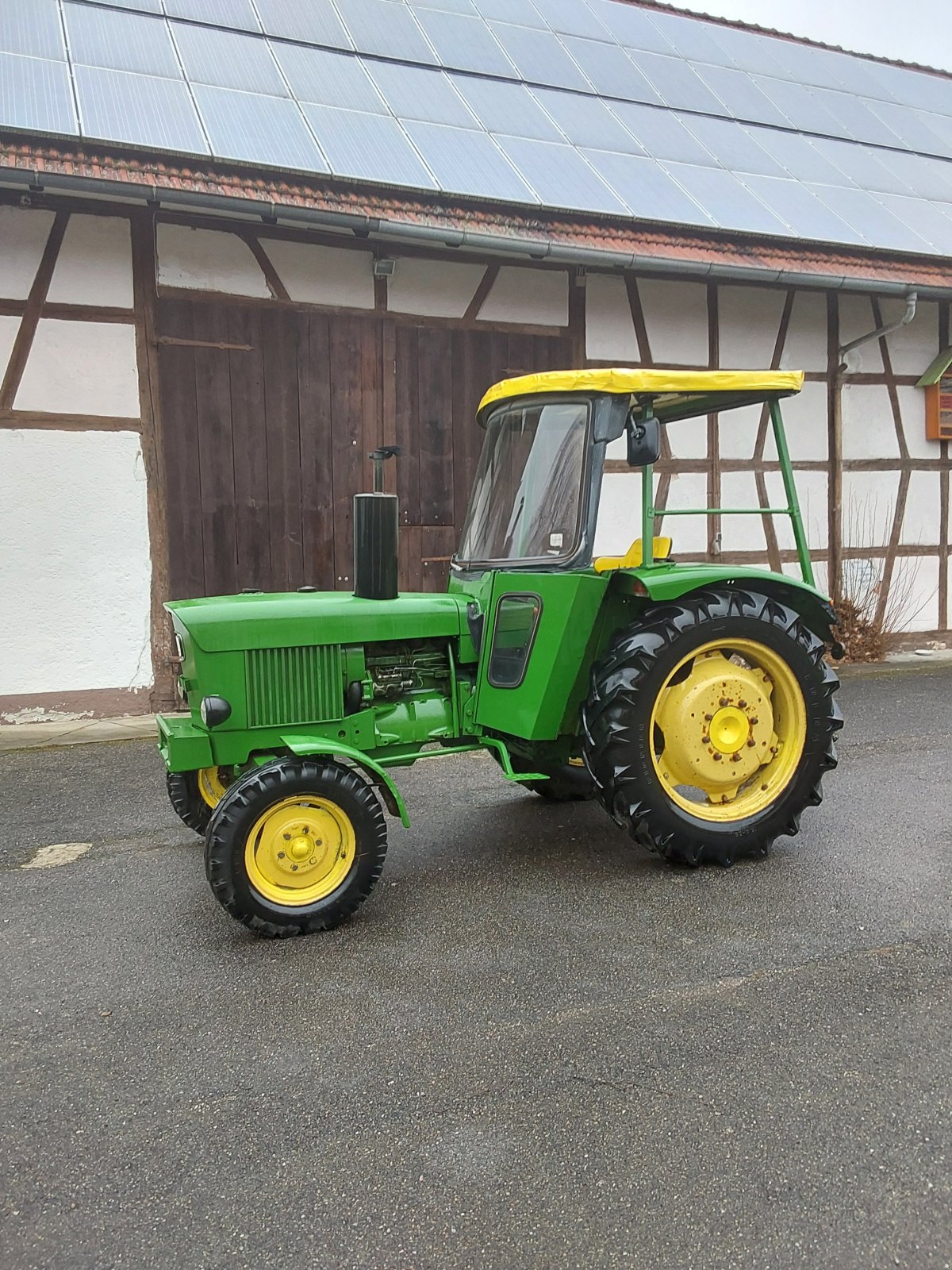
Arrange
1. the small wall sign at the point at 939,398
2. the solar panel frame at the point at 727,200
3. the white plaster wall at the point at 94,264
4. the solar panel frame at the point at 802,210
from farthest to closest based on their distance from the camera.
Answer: the small wall sign at the point at 939,398 → the solar panel frame at the point at 802,210 → the solar panel frame at the point at 727,200 → the white plaster wall at the point at 94,264

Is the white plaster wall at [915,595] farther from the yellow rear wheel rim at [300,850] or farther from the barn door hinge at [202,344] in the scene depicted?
the yellow rear wheel rim at [300,850]

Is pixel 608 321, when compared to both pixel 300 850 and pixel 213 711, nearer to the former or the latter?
pixel 213 711

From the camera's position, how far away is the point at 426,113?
24.3 feet

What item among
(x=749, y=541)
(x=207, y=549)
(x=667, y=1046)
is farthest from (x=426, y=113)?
(x=667, y=1046)

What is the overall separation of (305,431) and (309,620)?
13.5 feet

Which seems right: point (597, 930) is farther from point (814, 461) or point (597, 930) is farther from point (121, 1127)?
point (814, 461)

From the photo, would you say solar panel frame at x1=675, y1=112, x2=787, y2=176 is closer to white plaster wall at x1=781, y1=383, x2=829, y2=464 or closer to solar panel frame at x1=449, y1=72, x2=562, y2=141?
solar panel frame at x1=449, y1=72, x2=562, y2=141

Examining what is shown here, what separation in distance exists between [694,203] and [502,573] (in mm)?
5659

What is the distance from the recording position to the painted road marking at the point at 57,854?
369cm

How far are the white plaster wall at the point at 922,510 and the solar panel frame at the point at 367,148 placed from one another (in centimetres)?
572

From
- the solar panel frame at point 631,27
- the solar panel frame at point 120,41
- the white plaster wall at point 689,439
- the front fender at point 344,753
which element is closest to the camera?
the front fender at point 344,753

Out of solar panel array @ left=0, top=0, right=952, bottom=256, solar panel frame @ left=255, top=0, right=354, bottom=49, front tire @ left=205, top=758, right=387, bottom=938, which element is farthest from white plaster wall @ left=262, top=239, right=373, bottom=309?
front tire @ left=205, top=758, right=387, bottom=938

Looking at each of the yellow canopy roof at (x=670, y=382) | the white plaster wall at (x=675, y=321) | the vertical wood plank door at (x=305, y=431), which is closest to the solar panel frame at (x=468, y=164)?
the vertical wood plank door at (x=305, y=431)

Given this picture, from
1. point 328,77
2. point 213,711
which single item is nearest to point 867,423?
point 328,77
